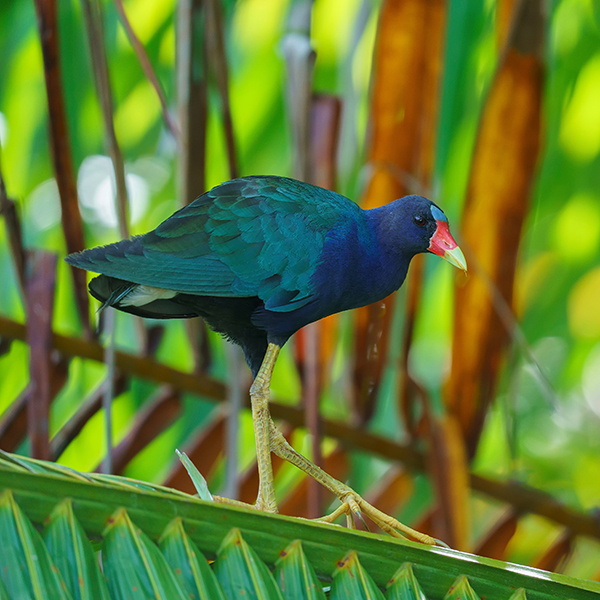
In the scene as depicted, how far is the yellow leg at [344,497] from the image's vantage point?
1.06 m

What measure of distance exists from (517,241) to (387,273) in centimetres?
54

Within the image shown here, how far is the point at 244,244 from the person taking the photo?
958 mm

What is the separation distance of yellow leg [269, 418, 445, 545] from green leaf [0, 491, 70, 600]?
0.50 metres

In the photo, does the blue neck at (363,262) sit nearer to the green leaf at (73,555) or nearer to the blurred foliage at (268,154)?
the green leaf at (73,555)

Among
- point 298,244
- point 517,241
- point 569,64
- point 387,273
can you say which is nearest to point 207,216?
point 298,244

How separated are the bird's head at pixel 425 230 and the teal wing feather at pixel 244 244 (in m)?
0.11

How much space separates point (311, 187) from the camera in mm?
1033

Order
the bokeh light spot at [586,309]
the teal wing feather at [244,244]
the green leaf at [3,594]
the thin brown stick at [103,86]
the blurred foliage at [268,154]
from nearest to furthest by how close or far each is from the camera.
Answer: the green leaf at [3,594]
the teal wing feather at [244,244]
the thin brown stick at [103,86]
the blurred foliage at [268,154]
the bokeh light spot at [586,309]

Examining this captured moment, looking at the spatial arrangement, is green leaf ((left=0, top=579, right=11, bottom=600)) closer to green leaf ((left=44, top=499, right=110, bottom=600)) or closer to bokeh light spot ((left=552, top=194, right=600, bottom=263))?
green leaf ((left=44, top=499, right=110, bottom=600))

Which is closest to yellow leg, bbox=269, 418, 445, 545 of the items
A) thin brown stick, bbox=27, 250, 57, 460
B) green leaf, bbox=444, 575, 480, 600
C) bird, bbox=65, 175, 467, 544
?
bird, bbox=65, 175, 467, 544

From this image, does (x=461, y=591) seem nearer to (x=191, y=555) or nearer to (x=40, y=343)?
(x=191, y=555)

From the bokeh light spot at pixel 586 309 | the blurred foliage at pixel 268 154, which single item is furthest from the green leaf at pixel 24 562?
the bokeh light spot at pixel 586 309

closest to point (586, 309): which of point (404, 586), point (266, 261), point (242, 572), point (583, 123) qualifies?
point (583, 123)

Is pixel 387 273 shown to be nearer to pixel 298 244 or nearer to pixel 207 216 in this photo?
pixel 298 244
